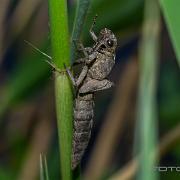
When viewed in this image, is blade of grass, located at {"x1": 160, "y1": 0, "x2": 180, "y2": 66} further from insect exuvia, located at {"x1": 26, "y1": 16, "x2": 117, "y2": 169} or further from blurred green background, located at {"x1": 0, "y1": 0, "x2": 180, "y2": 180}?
blurred green background, located at {"x1": 0, "y1": 0, "x2": 180, "y2": 180}

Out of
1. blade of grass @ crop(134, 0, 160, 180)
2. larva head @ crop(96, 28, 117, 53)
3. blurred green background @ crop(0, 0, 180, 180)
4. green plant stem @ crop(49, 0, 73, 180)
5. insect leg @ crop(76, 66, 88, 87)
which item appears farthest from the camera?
blurred green background @ crop(0, 0, 180, 180)

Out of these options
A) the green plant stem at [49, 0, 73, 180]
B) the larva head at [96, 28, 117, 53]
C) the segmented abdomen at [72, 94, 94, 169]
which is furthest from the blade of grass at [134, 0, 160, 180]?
the larva head at [96, 28, 117, 53]

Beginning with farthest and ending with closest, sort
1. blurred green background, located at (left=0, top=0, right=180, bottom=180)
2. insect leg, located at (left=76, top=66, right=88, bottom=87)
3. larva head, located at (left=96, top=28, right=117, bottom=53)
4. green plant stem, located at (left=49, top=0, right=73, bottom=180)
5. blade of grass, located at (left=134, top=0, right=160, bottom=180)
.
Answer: blurred green background, located at (left=0, top=0, right=180, bottom=180)
larva head, located at (left=96, top=28, right=117, bottom=53)
insect leg, located at (left=76, top=66, right=88, bottom=87)
green plant stem, located at (left=49, top=0, right=73, bottom=180)
blade of grass, located at (left=134, top=0, right=160, bottom=180)

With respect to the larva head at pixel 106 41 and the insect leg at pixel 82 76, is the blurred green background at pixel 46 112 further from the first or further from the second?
the insect leg at pixel 82 76

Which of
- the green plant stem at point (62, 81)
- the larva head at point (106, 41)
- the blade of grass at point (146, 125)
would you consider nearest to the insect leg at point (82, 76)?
the larva head at point (106, 41)

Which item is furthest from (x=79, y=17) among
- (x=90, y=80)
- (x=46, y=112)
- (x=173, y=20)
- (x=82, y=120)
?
(x=46, y=112)

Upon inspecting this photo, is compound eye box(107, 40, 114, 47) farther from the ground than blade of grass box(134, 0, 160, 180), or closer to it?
farther from the ground

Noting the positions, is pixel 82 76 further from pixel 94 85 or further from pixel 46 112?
pixel 46 112
